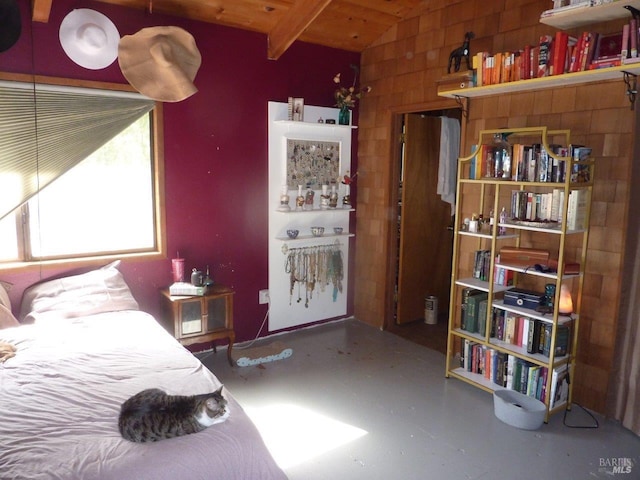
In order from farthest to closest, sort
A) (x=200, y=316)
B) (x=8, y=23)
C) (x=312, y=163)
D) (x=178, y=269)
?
1. (x=312, y=163)
2. (x=178, y=269)
3. (x=200, y=316)
4. (x=8, y=23)

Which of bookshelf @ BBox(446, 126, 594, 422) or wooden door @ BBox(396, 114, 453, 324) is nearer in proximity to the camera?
bookshelf @ BBox(446, 126, 594, 422)

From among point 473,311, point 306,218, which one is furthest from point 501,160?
point 306,218

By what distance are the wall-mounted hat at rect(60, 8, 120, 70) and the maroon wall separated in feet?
0.20

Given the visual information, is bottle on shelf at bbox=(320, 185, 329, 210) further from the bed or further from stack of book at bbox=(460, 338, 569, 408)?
the bed

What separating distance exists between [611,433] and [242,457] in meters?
2.22

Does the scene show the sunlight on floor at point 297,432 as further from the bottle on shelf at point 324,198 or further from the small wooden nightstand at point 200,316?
the bottle on shelf at point 324,198

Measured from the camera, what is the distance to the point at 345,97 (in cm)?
416

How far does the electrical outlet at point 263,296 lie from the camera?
4.05 meters

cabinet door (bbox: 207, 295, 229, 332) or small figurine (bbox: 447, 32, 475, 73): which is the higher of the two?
small figurine (bbox: 447, 32, 475, 73)

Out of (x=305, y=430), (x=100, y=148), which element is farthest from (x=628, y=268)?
(x=100, y=148)

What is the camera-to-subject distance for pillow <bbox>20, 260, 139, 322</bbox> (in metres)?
2.87

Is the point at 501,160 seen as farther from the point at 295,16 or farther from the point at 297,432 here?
the point at 297,432

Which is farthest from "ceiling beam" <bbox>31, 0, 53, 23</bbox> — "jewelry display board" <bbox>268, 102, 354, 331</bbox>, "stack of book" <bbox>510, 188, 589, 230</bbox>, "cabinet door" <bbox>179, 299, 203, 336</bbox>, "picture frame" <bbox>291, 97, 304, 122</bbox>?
"stack of book" <bbox>510, 188, 589, 230</bbox>

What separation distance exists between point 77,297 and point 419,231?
2.99 metres
